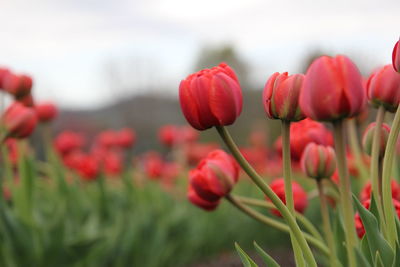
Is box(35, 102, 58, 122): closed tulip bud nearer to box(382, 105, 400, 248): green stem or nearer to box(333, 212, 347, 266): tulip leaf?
box(333, 212, 347, 266): tulip leaf

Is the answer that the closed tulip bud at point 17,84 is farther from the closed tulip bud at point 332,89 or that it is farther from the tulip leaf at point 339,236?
the closed tulip bud at point 332,89

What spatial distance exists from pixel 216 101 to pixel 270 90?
0.08 metres

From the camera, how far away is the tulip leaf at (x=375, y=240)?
2.31 feet

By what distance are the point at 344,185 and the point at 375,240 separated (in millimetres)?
84

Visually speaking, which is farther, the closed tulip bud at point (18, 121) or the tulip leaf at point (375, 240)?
the closed tulip bud at point (18, 121)

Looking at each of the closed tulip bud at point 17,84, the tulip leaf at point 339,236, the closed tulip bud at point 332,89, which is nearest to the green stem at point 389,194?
the closed tulip bud at point 332,89

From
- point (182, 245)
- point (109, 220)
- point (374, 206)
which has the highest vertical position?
point (374, 206)

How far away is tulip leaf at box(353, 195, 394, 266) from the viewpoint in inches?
27.8

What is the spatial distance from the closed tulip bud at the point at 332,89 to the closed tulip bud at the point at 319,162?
1.02 feet

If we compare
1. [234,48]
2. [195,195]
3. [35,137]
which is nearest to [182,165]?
[195,195]

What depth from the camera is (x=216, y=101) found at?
729 mm

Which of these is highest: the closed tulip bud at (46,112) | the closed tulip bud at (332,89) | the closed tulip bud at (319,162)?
the closed tulip bud at (332,89)

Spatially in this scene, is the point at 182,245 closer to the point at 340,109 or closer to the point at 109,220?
the point at 109,220

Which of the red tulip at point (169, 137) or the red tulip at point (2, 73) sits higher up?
the red tulip at point (2, 73)
